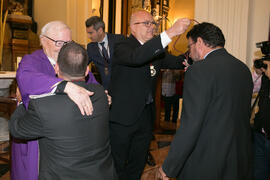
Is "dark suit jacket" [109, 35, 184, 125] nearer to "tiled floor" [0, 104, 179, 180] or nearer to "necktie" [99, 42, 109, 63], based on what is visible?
"tiled floor" [0, 104, 179, 180]

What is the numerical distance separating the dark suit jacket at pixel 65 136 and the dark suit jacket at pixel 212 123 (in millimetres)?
452

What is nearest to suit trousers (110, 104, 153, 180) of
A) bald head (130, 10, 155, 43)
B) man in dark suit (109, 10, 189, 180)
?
man in dark suit (109, 10, 189, 180)

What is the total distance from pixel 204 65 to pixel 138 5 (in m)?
6.82

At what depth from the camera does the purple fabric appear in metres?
1.54

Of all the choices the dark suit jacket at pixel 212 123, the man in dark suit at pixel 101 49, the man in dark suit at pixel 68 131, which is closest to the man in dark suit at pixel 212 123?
the dark suit jacket at pixel 212 123

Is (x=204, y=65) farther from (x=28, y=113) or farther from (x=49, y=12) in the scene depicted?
(x=49, y=12)

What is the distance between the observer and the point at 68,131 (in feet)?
3.95

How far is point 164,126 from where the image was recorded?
5598mm

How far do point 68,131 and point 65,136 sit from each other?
0.09 ft

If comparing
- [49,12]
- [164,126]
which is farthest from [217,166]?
[49,12]

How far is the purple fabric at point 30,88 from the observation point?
1536mm

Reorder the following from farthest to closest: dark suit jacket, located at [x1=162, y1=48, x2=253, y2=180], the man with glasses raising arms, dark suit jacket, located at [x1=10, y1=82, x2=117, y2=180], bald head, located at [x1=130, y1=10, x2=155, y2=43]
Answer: bald head, located at [x1=130, y1=10, x2=155, y2=43] < the man with glasses raising arms < dark suit jacket, located at [x1=162, y1=48, x2=253, y2=180] < dark suit jacket, located at [x1=10, y1=82, x2=117, y2=180]

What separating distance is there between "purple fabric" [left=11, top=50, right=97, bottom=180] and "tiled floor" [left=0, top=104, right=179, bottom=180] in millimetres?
1297

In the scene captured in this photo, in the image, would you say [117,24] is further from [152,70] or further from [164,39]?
[164,39]
